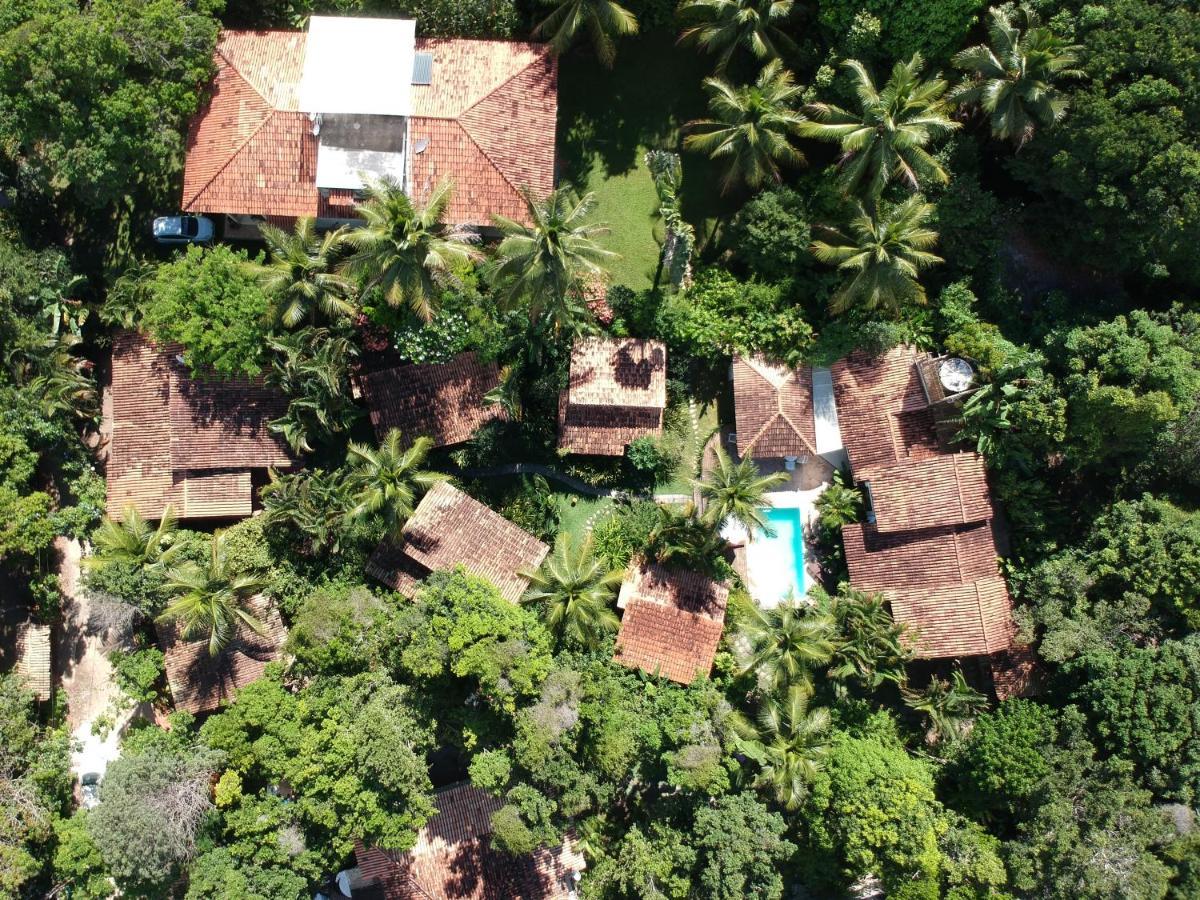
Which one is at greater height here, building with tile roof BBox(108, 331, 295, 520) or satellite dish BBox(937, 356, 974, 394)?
satellite dish BBox(937, 356, 974, 394)

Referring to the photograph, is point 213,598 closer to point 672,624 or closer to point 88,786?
point 88,786

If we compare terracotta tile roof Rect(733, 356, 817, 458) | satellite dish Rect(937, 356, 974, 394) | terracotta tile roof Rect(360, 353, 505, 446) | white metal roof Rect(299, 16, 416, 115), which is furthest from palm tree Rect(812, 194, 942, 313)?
white metal roof Rect(299, 16, 416, 115)

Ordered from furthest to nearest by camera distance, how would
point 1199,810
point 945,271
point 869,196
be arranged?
point 945,271 < point 869,196 < point 1199,810

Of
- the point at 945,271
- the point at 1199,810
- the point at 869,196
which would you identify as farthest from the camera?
the point at 945,271

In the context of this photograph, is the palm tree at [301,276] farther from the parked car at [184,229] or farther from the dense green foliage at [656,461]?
the parked car at [184,229]

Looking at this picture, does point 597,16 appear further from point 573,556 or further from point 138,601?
point 138,601

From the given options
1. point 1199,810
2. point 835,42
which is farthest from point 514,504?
point 1199,810

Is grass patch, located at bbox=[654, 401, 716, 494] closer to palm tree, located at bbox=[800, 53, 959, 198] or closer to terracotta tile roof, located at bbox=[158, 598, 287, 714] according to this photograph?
palm tree, located at bbox=[800, 53, 959, 198]
